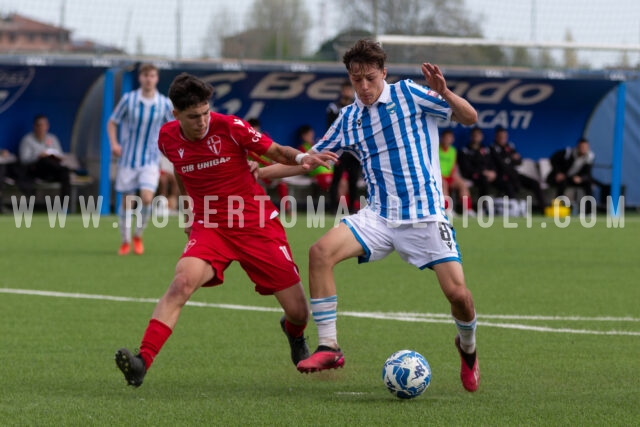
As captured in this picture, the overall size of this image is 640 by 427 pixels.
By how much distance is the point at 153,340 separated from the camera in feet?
19.1

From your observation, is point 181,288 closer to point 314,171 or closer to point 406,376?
point 406,376

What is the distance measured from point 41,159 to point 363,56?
48.7ft

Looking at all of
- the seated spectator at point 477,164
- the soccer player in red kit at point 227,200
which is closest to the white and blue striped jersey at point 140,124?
the soccer player in red kit at point 227,200

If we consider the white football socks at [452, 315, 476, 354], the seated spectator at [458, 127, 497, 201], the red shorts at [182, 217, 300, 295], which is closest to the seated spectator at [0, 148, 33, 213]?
the seated spectator at [458, 127, 497, 201]

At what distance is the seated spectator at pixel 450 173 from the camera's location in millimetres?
20844

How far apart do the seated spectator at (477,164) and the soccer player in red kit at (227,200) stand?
50.5 ft

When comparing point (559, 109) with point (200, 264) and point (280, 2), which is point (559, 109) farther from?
point (200, 264)

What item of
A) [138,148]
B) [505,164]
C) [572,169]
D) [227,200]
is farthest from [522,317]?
[572,169]

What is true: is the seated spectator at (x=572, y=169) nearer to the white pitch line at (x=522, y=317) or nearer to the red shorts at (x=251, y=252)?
the white pitch line at (x=522, y=317)

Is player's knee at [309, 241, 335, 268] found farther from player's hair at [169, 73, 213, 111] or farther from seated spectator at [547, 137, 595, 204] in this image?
seated spectator at [547, 137, 595, 204]

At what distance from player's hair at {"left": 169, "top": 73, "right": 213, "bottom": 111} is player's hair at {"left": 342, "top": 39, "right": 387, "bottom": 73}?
0.77 m

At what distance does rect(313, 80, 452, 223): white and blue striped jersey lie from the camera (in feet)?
20.7

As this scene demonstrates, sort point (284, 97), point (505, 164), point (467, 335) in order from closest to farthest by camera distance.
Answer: point (467, 335) → point (505, 164) → point (284, 97)

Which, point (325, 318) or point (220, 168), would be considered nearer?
point (325, 318)
